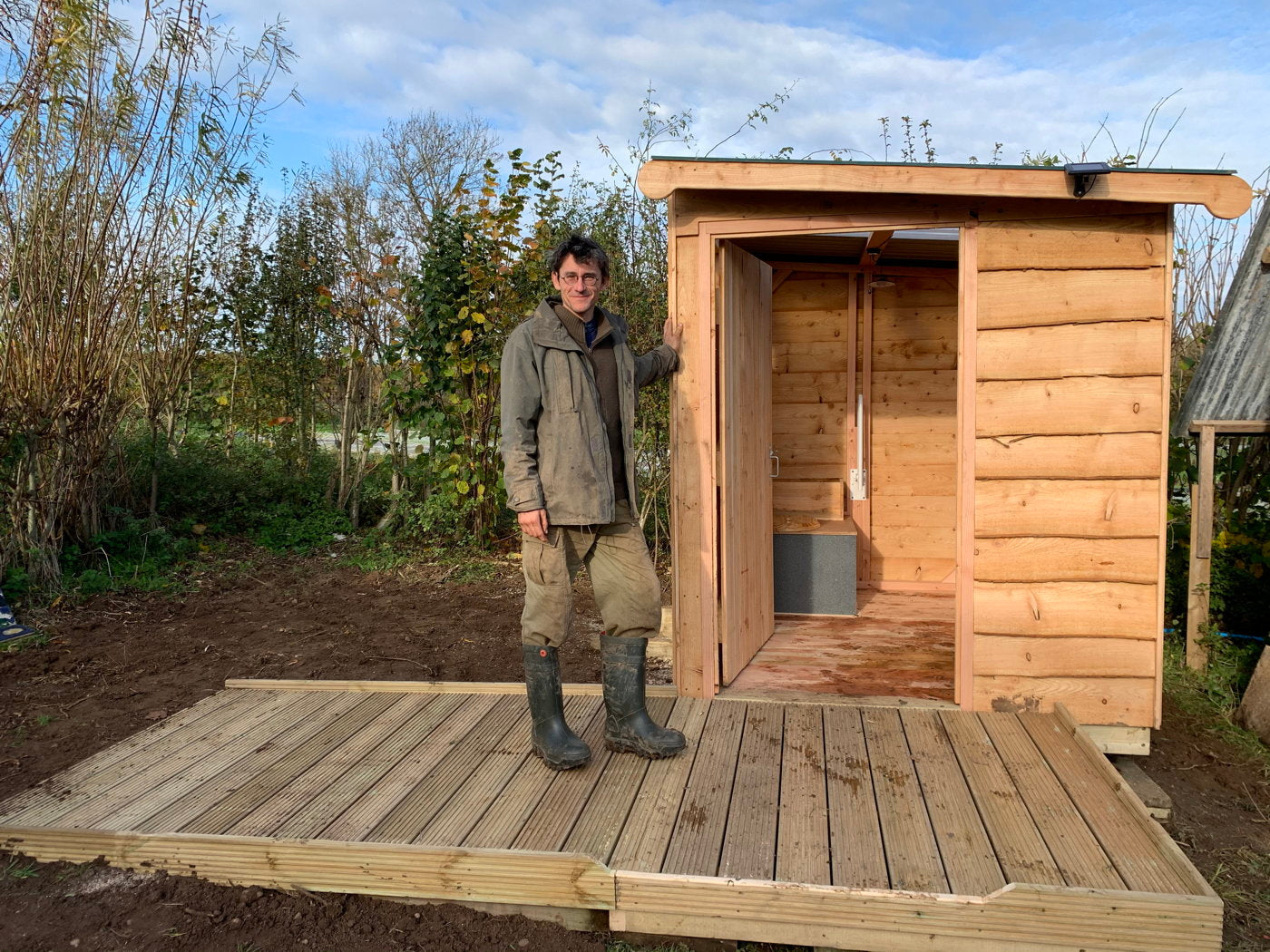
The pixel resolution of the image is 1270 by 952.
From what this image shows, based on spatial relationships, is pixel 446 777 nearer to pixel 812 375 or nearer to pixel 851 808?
pixel 851 808

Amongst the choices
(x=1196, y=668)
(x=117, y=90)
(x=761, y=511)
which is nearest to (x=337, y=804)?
(x=761, y=511)

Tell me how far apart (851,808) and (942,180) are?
2.32 m

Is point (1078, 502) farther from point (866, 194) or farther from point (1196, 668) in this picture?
point (1196, 668)

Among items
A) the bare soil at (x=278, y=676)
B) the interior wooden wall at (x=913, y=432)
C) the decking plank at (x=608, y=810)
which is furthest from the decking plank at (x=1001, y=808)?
the interior wooden wall at (x=913, y=432)

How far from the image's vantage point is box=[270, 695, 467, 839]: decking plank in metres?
2.90

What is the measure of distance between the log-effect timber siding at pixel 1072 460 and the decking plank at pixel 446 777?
1.98 m

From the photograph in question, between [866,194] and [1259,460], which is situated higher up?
[866,194]

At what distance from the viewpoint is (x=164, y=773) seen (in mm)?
3400

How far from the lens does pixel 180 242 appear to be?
7.07 meters

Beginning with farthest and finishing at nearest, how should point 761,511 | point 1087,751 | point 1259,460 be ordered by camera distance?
point 1259,460 < point 761,511 < point 1087,751

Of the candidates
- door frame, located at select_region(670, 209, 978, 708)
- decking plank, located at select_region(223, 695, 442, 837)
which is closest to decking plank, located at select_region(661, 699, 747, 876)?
door frame, located at select_region(670, 209, 978, 708)

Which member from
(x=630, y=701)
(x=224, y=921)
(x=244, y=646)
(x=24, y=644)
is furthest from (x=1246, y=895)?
(x=24, y=644)

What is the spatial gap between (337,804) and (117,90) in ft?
17.7

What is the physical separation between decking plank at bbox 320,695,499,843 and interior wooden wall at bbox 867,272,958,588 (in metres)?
3.61
